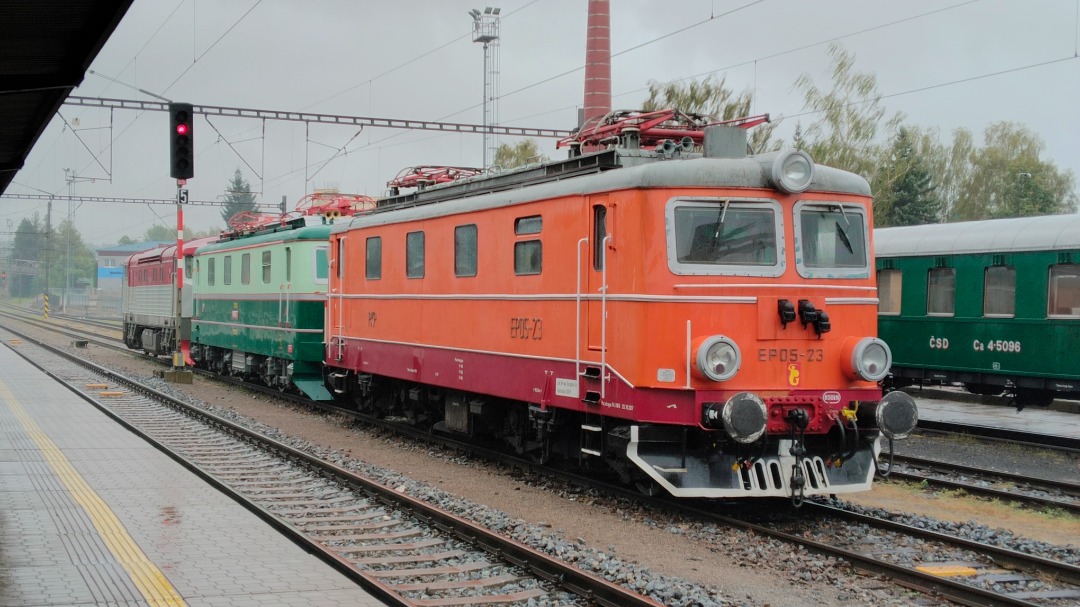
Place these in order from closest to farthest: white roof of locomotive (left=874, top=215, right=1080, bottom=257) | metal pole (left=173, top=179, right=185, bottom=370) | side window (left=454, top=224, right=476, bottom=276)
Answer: side window (left=454, top=224, right=476, bottom=276)
white roof of locomotive (left=874, top=215, right=1080, bottom=257)
metal pole (left=173, top=179, right=185, bottom=370)

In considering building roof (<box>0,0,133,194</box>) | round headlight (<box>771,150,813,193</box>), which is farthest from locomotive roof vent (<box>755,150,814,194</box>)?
building roof (<box>0,0,133,194</box>)

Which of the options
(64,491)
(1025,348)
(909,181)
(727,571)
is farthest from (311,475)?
(909,181)

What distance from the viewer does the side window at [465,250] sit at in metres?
13.2

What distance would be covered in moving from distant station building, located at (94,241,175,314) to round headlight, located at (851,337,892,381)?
7175 cm

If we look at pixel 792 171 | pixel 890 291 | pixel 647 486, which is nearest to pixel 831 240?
pixel 792 171

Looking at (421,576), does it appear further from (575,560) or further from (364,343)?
(364,343)

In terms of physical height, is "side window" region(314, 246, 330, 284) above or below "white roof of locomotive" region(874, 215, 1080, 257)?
below

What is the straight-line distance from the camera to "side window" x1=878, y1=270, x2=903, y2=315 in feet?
64.3

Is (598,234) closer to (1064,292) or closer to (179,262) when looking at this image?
(1064,292)

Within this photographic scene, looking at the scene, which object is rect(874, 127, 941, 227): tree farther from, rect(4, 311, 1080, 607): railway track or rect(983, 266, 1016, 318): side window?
rect(4, 311, 1080, 607): railway track

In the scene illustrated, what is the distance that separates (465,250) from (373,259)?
3.47 m

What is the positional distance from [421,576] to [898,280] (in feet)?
45.8

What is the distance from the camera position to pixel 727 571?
332 inches

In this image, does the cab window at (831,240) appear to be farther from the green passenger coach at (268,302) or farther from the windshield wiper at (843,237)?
the green passenger coach at (268,302)
